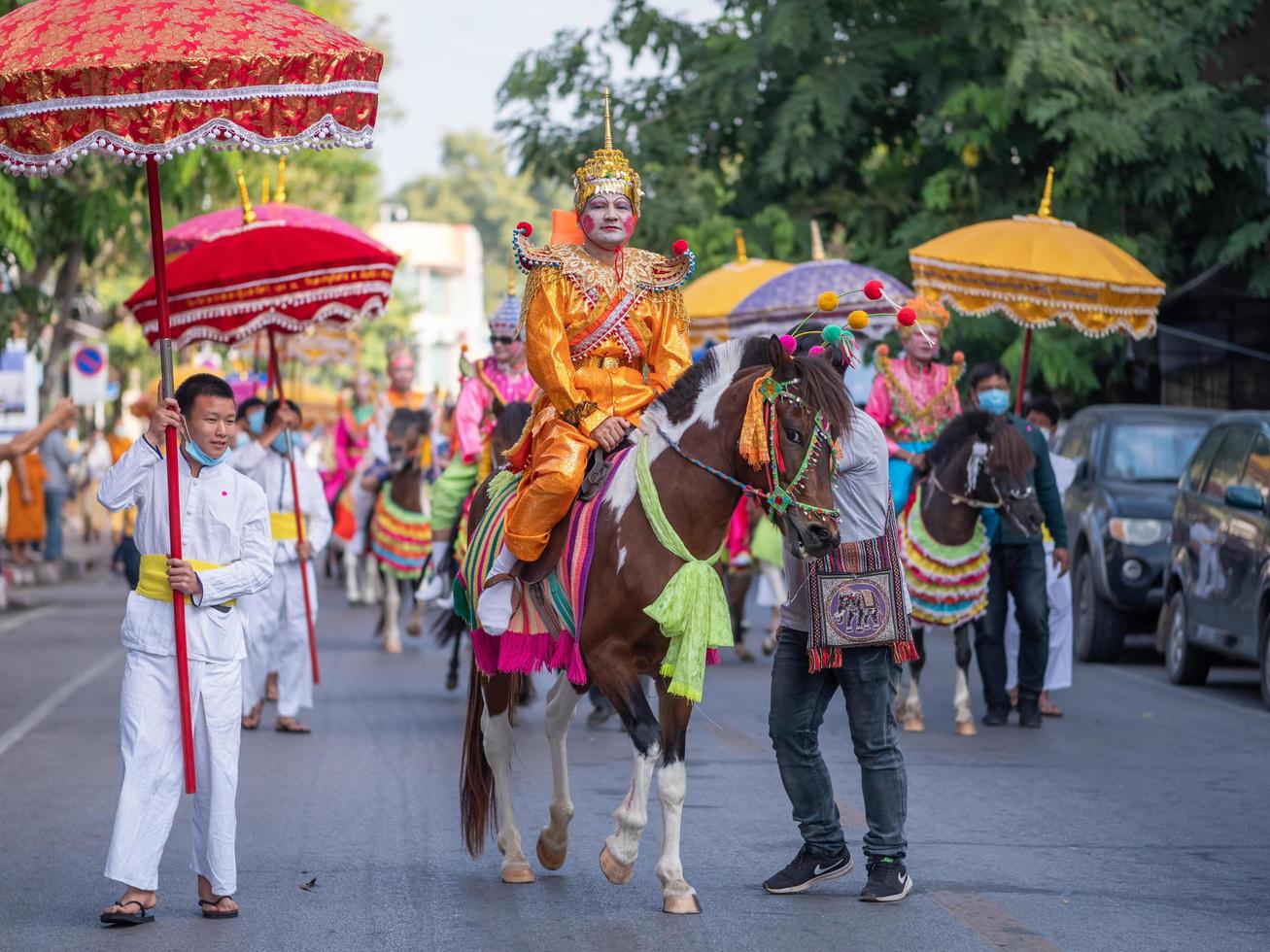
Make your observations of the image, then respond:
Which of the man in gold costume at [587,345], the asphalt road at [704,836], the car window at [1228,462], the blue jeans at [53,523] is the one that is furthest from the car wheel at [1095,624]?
the blue jeans at [53,523]

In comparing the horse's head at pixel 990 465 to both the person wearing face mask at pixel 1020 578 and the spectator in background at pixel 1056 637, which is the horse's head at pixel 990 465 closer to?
the person wearing face mask at pixel 1020 578

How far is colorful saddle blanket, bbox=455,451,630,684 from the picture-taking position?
7707 millimetres

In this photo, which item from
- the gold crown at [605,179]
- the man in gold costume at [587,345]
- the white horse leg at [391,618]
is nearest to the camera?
the man in gold costume at [587,345]

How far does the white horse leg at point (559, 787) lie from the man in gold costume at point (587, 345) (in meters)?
0.52

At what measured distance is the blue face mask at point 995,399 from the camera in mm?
12328

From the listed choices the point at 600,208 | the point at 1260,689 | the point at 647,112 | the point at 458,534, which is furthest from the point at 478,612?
the point at 647,112

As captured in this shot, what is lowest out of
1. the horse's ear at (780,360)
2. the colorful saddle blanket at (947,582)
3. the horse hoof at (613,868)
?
the horse hoof at (613,868)

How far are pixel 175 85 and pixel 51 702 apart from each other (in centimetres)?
827

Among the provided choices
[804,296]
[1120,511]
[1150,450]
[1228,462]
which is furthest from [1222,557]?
[804,296]

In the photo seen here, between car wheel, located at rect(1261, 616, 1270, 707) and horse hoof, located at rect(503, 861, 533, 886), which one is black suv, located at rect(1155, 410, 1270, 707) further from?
horse hoof, located at rect(503, 861, 533, 886)

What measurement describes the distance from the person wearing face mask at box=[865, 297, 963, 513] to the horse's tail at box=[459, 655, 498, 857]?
5.41 m

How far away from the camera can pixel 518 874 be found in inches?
312

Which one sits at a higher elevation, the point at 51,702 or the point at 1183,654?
the point at 1183,654

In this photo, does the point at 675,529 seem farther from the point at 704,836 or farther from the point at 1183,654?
the point at 1183,654
